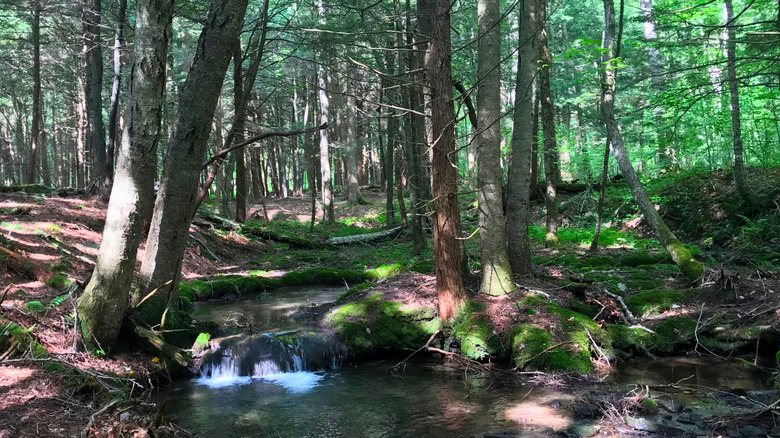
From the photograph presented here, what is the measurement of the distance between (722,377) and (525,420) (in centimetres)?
305

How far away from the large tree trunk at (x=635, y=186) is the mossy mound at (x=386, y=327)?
4.94m

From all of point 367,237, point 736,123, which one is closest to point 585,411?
point 736,123

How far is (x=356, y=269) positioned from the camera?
46.1ft

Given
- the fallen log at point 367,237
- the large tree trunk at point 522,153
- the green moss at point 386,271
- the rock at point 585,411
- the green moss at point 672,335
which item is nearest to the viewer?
the rock at point 585,411

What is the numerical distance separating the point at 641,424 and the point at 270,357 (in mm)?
5272

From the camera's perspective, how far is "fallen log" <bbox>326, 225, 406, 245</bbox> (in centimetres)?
1827

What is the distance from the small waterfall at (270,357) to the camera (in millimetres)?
7336

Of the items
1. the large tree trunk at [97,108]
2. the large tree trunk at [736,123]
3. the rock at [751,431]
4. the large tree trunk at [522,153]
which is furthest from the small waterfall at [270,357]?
the large tree trunk at [736,123]

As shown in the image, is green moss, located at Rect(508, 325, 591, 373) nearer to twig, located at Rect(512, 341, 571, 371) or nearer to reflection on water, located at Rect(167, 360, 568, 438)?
twig, located at Rect(512, 341, 571, 371)

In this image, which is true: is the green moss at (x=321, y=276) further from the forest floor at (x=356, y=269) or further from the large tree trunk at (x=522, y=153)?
the large tree trunk at (x=522, y=153)

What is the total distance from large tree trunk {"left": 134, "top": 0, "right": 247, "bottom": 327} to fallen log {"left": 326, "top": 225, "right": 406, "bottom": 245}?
11.5 meters

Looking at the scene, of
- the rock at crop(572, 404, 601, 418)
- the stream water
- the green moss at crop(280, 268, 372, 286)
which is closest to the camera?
the rock at crop(572, 404, 601, 418)

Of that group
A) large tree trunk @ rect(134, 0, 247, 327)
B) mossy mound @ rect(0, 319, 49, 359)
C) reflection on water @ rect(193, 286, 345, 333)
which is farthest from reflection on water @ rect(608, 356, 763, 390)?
mossy mound @ rect(0, 319, 49, 359)

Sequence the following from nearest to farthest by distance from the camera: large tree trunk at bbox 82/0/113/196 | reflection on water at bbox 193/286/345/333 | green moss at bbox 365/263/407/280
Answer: reflection on water at bbox 193/286/345/333, green moss at bbox 365/263/407/280, large tree trunk at bbox 82/0/113/196
